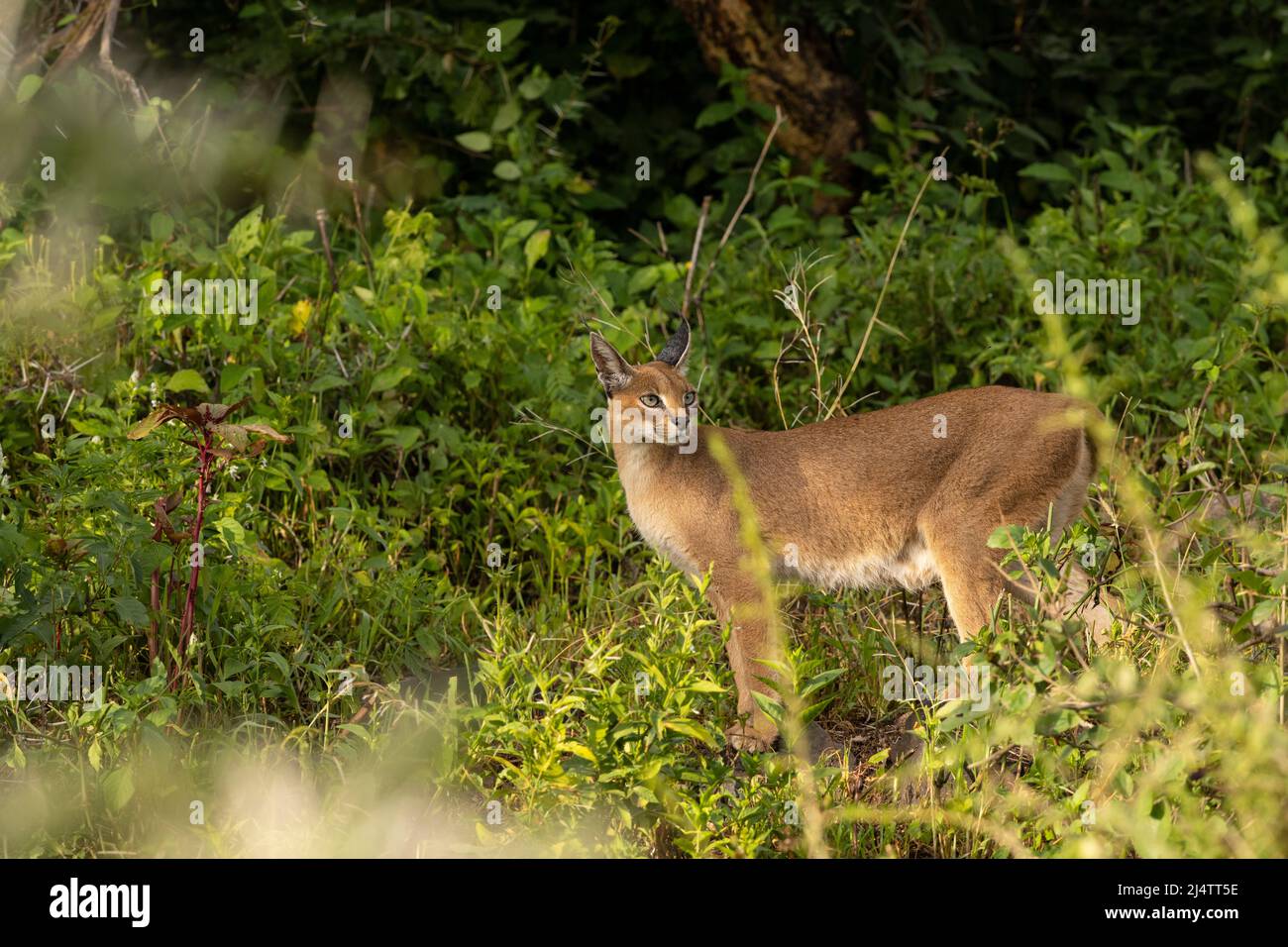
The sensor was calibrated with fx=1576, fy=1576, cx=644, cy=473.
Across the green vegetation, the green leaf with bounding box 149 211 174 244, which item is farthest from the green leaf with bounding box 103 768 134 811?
the green leaf with bounding box 149 211 174 244

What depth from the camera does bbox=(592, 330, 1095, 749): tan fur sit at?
5.46 m

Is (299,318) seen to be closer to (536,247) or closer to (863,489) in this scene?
(536,247)

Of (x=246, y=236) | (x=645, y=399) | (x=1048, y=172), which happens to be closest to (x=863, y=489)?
(x=645, y=399)

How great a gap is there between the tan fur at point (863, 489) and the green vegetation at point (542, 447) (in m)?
0.21

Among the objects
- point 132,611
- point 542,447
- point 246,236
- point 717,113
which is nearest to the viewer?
point 132,611

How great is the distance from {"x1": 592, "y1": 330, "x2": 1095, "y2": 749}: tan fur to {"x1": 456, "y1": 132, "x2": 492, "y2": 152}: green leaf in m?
3.23

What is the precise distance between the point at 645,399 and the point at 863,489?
2.80 feet

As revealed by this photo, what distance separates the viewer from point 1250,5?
957 centimetres

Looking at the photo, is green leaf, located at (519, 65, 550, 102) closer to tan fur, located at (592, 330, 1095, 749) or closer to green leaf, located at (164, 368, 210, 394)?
green leaf, located at (164, 368, 210, 394)

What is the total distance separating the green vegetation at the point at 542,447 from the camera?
168 inches

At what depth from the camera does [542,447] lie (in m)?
6.71

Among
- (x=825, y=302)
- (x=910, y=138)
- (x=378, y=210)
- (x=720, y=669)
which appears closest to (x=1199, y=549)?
(x=720, y=669)

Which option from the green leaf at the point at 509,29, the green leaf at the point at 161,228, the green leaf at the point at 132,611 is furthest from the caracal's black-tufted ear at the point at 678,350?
the green leaf at the point at 509,29

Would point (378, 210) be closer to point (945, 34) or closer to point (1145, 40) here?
point (945, 34)
